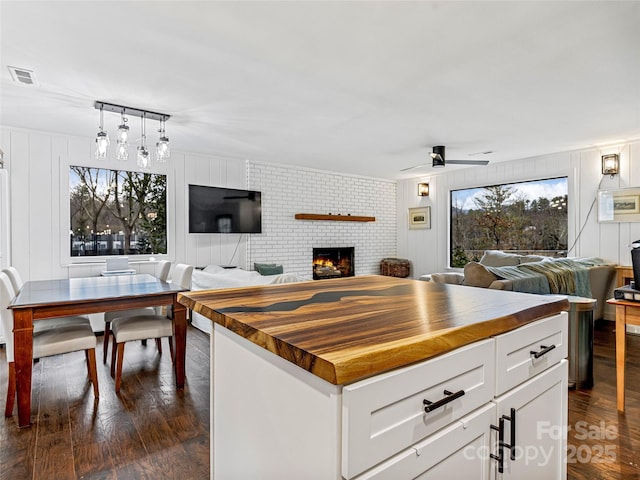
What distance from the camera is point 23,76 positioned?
2.67m

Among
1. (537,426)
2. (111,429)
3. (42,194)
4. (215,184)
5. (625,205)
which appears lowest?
(111,429)

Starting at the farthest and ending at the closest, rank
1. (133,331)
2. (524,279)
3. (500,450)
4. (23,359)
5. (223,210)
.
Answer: (223,210) < (524,279) < (133,331) < (23,359) < (500,450)

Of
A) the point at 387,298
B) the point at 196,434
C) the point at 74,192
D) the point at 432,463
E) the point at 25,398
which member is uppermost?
the point at 74,192

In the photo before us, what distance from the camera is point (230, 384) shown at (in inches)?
44.8

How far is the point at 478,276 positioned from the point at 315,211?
3.77m

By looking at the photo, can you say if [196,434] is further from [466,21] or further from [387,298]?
[466,21]

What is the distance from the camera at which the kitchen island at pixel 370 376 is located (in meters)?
0.70

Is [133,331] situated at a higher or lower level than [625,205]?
lower

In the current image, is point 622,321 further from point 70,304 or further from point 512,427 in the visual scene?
point 70,304

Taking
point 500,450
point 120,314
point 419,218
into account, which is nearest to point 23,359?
point 120,314

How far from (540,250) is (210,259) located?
16.4 feet

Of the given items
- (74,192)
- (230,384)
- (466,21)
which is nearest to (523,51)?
(466,21)

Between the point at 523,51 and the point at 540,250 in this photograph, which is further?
the point at 540,250

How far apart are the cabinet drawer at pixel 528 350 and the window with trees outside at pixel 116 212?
4701 mm
